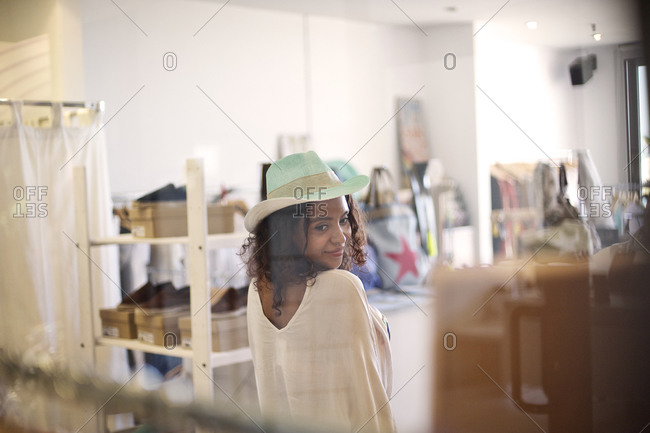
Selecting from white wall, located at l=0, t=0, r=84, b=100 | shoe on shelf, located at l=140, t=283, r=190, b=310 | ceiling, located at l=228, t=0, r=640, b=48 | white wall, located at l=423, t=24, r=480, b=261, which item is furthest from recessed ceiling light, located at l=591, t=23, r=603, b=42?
white wall, located at l=0, t=0, r=84, b=100

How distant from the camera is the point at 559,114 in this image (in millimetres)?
1021

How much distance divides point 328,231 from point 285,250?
9 centimetres

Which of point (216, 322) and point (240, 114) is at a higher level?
point (240, 114)

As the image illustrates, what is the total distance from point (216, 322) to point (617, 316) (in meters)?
0.82

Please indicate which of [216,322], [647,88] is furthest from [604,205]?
[216,322]

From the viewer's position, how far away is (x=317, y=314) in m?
1.12

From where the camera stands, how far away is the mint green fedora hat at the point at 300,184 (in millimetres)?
1116

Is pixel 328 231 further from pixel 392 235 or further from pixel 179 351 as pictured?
pixel 179 351

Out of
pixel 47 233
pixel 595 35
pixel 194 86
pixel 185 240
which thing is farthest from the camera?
pixel 47 233

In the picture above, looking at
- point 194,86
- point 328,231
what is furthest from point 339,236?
point 194,86

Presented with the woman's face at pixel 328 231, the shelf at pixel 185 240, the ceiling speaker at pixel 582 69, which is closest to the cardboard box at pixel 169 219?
the shelf at pixel 185 240

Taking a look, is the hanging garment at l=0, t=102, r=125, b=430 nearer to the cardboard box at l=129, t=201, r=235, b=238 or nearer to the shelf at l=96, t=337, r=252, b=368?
the shelf at l=96, t=337, r=252, b=368

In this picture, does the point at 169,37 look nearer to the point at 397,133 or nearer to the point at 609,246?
the point at 397,133

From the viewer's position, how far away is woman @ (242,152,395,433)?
1090 millimetres
